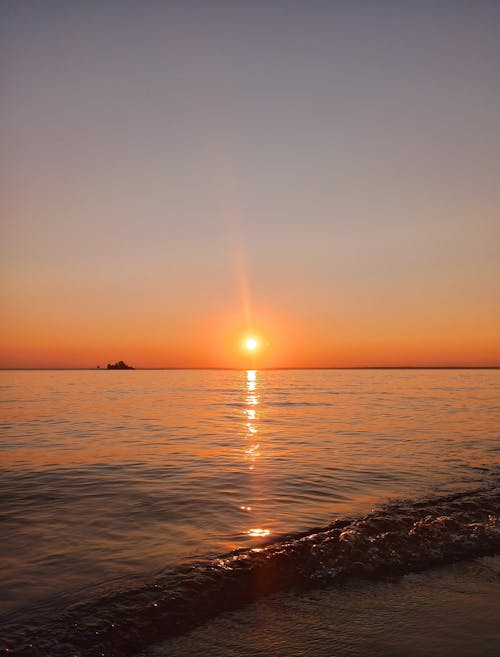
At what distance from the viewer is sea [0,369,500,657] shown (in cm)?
577

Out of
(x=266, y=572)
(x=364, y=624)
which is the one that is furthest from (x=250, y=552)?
(x=364, y=624)

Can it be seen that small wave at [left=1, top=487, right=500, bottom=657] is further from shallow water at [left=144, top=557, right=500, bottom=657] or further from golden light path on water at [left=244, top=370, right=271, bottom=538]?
golden light path on water at [left=244, top=370, right=271, bottom=538]

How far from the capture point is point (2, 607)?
6406 mm

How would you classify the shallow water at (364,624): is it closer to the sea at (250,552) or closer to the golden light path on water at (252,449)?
the sea at (250,552)

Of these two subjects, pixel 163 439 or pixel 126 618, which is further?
pixel 163 439

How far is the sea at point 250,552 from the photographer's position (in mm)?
5773

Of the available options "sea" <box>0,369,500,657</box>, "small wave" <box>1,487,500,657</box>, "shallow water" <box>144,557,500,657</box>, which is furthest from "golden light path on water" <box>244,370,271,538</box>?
"shallow water" <box>144,557,500,657</box>

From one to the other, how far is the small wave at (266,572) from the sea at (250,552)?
1.0 inches

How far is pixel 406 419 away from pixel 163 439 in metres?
16.1

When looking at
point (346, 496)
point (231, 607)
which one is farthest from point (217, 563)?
point (346, 496)

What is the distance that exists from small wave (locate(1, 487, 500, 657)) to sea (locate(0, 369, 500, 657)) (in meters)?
0.03

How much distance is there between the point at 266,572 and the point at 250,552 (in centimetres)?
79

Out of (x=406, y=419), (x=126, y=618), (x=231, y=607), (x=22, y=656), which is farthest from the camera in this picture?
(x=406, y=419)

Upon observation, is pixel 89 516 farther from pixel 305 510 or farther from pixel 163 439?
pixel 163 439
